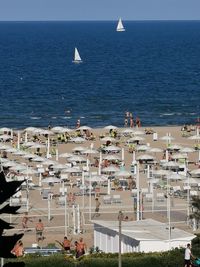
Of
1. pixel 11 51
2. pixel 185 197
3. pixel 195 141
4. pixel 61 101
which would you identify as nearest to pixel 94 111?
pixel 61 101

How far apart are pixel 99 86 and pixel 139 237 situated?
72.0 meters

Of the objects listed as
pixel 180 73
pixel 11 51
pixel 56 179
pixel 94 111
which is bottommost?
pixel 56 179

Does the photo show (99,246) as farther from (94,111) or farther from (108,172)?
(94,111)

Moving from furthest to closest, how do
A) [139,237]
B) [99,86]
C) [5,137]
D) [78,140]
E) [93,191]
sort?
[99,86], [5,137], [78,140], [93,191], [139,237]

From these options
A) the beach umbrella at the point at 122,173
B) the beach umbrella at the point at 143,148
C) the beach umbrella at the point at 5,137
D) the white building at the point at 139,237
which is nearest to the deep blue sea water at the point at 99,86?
the beach umbrella at the point at 5,137

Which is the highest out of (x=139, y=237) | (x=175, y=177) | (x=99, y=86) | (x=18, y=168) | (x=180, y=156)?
(x=99, y=86)

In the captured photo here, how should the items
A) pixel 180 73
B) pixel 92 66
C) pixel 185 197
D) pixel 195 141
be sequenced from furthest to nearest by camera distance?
pixel 92 66, pixel 180 73, pixel 195 141, pixel 185 197

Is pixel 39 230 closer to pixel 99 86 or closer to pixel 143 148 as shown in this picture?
pixel 143 148

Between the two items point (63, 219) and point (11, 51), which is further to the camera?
point (11, 51)

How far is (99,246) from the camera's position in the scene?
23.6 metres

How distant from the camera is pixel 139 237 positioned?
21219 mm

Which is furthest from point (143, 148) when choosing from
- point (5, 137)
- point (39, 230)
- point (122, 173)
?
point (39, 230)

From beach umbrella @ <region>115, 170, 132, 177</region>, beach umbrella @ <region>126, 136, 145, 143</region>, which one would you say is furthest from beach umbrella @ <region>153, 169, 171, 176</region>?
beach umbrella @ <region>126, 136, 145, 143</region>

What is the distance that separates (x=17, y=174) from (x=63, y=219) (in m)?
5.92
